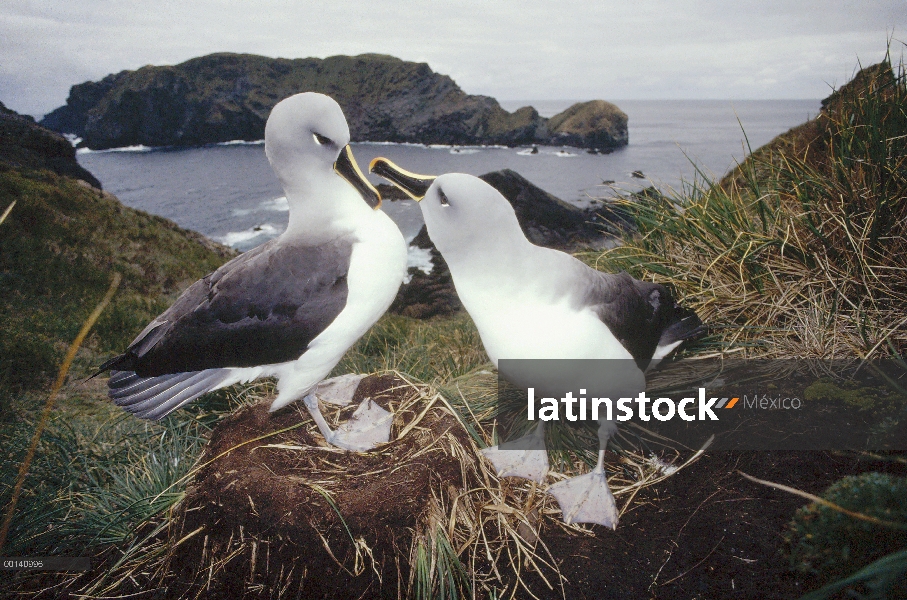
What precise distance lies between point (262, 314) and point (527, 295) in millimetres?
1229

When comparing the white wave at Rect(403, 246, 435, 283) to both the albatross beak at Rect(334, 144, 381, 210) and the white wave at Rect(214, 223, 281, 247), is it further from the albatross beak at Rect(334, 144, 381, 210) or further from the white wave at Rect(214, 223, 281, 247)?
the albatross beak at Rect(334, 144, 381, 210)

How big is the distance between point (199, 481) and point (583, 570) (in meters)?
1.81

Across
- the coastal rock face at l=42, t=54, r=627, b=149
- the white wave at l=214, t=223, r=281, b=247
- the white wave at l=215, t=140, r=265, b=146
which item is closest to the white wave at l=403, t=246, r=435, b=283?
the coastal rock face at l=42, t=54, r=627, b=149

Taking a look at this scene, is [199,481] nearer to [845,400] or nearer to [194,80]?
[845,400]

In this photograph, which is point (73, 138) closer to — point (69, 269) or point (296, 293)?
point (69, 269)

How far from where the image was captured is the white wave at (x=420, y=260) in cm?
749

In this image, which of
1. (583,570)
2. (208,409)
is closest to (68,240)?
(208,409)

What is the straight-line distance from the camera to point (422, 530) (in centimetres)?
212

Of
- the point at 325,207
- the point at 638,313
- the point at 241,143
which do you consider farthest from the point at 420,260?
the point at 638,313

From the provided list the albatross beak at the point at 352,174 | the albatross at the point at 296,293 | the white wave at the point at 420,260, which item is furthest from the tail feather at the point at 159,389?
the white wave at the point at 420,260

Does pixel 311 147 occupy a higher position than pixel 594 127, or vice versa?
pixel 594 127

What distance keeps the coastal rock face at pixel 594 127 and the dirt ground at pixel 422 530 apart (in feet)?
19.8

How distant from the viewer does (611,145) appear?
24.6 feet

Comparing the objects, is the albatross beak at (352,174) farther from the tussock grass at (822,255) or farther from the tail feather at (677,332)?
the tussock grass at (822,255)
